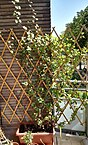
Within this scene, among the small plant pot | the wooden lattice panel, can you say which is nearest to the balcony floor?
the small plant pot

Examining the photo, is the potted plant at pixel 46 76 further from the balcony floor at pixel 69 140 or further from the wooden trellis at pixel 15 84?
the balcony floor at pixel 69 140

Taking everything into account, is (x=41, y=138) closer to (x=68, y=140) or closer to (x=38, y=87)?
(x=68, y=140)

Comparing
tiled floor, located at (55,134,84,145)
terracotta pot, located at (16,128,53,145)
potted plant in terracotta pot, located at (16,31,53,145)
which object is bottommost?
tiled floor, located at (55,134,84,145)

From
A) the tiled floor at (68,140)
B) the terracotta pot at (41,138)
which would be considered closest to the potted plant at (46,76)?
the terracotta pot at (41,138)

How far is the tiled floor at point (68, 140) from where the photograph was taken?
12.3 feet

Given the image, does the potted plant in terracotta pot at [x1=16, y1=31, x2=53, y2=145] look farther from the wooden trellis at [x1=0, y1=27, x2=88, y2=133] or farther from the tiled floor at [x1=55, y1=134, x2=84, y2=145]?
the tiled floor at [x1=55, y1=134, x2=84, y2=145]

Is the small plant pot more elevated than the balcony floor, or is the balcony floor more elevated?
the small plant pot

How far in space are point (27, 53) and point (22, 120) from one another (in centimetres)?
99

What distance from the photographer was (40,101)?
3627mm

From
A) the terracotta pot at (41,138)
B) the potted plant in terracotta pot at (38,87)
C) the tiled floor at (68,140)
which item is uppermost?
the potted plant in terracotta pot at (38,87)

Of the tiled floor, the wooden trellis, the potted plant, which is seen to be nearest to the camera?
the potted plant

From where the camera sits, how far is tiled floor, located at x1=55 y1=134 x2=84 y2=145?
3.74 meters

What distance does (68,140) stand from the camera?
3.81 meters

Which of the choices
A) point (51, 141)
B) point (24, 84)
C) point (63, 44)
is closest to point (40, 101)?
point (24, 84)
